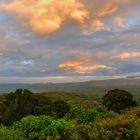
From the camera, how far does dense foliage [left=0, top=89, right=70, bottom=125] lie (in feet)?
186

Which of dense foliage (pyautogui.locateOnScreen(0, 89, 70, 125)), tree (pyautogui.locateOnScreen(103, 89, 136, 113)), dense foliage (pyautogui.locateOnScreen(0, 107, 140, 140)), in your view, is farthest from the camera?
tree (pyautogui.locateOnScreen(103, 89, 136, 113))

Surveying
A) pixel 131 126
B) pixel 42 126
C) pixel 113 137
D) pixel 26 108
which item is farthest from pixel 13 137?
pixel 26 108

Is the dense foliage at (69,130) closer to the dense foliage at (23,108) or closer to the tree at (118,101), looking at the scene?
the dense foliage at (23,108)

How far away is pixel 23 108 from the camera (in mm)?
57562

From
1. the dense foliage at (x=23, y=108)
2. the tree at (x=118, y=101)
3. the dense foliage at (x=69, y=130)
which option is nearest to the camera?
the dense foliage at (x=69, y=130)

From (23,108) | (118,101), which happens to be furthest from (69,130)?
(118,101)

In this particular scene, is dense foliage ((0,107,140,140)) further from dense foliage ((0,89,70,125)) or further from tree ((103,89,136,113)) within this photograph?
tree ((103,89,136,113))

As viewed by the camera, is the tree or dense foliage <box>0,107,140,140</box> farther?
the tree

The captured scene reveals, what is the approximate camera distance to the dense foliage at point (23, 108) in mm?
56744

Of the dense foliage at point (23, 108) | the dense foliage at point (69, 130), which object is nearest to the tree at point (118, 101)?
the dense foliage at point (23, 108)

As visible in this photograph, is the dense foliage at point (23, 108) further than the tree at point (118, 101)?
No

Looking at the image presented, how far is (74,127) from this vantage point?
32.0 metres

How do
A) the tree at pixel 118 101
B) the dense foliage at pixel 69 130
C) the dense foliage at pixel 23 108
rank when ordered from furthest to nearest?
the tree at pixel 118 101, the dense foliage at pixel 23 108, the dense foliage at pixel 69 130

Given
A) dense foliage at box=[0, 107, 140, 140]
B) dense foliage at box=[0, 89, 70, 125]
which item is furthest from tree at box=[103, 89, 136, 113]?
dense foliage at box=[0, 107, 140, 140]
